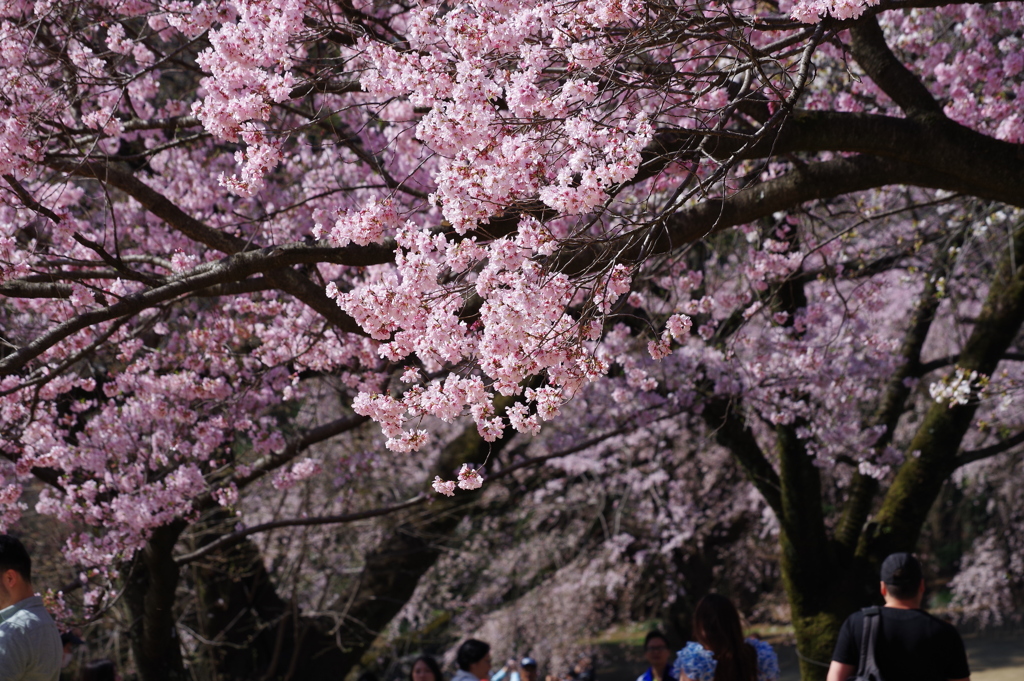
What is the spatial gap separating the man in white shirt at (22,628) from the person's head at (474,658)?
2.50 m

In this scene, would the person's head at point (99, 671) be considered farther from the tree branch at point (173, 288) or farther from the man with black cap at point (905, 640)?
the man with black cap at point (905, 640)

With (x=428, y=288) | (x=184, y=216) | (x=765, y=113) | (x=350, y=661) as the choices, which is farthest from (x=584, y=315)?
(x=350, y=661)

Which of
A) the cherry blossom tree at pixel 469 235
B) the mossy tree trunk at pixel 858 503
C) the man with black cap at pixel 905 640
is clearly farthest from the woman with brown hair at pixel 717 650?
the mossy tree trunk at pixel 858 503

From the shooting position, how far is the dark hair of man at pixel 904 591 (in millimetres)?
→ 3717

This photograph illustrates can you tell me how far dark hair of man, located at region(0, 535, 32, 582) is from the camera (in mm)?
3297

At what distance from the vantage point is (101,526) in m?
6.84

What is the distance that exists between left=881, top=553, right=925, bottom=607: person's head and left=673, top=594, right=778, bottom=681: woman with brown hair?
25.0 inches

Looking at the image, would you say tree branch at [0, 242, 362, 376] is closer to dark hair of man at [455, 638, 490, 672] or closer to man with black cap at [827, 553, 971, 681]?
dark hair of man at [455, 638, 490, 672]

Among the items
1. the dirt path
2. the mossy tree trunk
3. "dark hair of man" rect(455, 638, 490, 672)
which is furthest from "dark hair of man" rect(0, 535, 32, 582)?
the dirt path

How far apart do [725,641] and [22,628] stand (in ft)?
8.50

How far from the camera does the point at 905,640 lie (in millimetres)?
3641

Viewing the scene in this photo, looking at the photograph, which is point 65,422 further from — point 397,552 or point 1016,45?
point 1016,45

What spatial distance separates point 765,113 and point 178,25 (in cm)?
303

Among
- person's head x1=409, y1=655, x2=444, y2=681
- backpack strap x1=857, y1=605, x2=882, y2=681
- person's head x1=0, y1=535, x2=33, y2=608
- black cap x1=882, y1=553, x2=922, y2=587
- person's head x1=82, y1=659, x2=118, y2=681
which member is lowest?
backpack strap x1=857, y1=605, x2=882, y2=681
